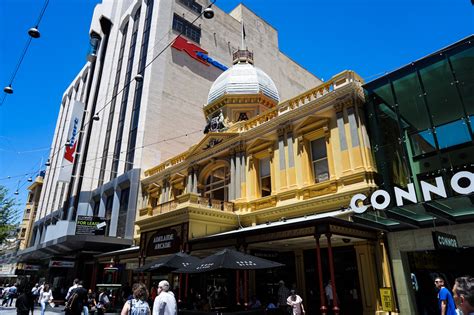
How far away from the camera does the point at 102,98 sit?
123ft

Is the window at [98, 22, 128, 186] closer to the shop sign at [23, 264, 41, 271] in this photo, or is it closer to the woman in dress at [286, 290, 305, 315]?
the shop sign at [23, 264, 41, 271]

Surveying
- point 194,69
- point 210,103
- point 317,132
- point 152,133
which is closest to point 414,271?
point 317,132

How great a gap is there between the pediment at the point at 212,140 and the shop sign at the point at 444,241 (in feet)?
39.7

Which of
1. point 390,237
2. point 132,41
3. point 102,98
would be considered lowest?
point 390,237

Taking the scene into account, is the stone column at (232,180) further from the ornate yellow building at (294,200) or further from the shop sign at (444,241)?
the shop sign at (444,241)

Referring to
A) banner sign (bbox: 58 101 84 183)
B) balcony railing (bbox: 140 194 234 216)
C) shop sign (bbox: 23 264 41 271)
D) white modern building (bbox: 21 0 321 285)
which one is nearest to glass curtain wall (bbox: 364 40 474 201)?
balcony railing (bbox: 140 194 234 216)

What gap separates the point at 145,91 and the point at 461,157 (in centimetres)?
2493

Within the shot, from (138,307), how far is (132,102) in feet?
90.7

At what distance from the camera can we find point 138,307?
5832mm

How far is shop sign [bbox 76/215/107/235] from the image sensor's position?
2250 centimetres

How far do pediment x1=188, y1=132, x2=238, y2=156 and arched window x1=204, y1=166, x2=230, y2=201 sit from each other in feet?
5.35

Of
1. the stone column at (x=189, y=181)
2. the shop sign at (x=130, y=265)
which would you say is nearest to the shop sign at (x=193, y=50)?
the stone column at (x=189, y=181)

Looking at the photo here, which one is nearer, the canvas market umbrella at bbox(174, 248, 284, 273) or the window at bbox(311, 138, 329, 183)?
the canvas market umbrella at bbox(174, 248, 284, 273)

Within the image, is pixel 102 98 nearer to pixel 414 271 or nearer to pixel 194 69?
pixel 194 69
